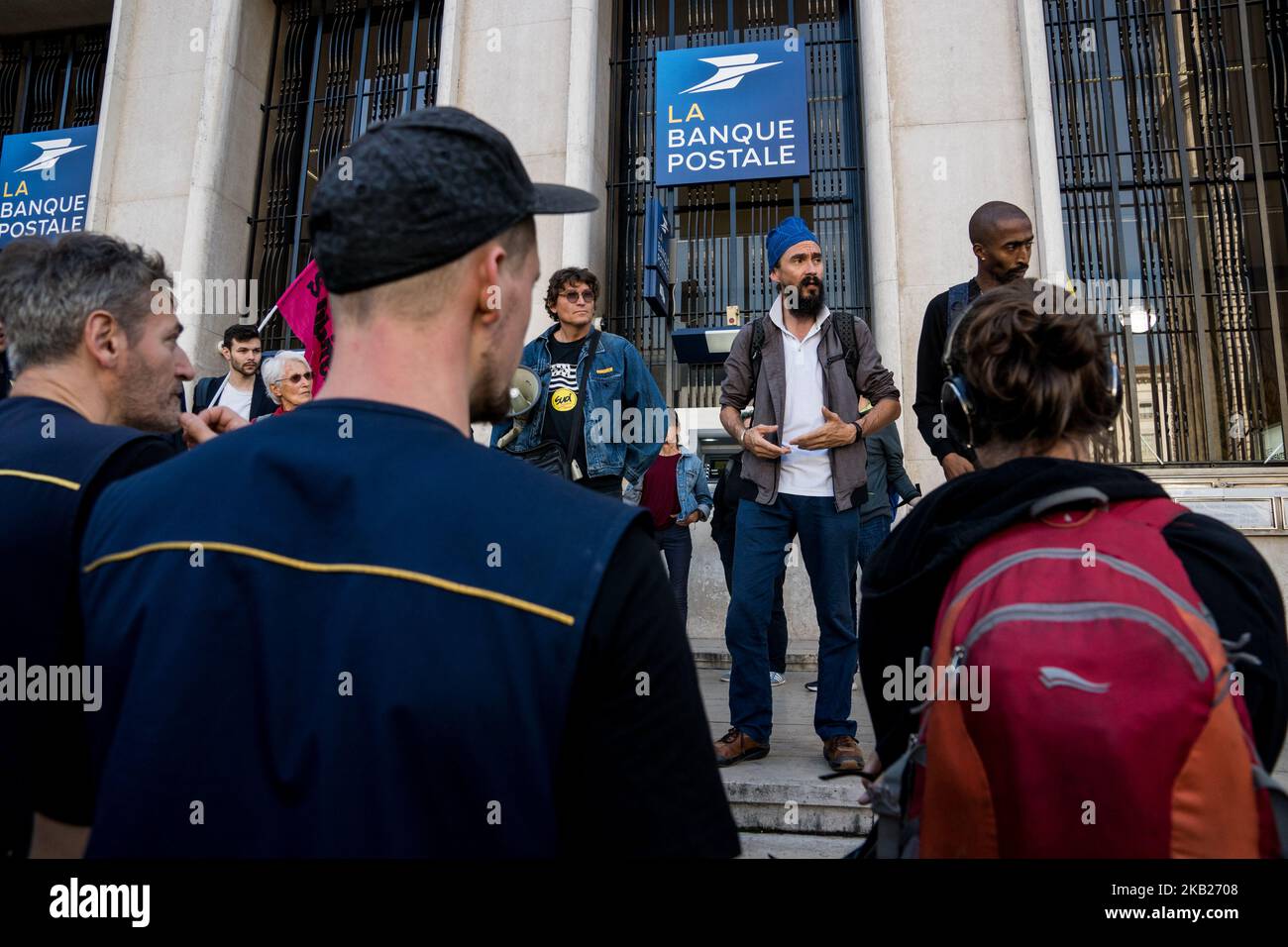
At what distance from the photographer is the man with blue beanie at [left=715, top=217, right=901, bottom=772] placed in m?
3.75

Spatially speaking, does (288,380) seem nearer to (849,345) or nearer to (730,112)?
(849,345)

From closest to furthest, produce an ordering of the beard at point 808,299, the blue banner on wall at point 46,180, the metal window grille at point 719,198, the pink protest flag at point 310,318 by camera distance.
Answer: the beard at point 808,299 → the pink protest flag at point 310,318 → the metal window grille at point 719,198 → the blue banner on wall at point 46,180

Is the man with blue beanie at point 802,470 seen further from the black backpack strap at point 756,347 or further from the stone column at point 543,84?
the stone column at point 543,84

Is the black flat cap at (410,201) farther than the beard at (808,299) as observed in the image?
No

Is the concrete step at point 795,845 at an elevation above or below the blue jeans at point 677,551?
below

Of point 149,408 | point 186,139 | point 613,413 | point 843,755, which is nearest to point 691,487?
point 613,413

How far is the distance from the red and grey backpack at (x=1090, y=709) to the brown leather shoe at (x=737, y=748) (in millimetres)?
2370

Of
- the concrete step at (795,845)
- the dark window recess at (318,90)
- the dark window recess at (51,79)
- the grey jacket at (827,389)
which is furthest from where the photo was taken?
the dark window recess at (51,79)

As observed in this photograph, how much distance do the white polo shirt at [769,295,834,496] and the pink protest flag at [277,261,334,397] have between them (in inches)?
113

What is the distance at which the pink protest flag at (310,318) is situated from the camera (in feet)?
17.6

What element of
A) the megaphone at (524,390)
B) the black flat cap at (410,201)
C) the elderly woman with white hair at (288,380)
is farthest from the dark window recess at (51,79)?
the black flat cap at (410,201)

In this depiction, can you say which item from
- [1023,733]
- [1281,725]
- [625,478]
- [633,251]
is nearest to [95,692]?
[1023,733]

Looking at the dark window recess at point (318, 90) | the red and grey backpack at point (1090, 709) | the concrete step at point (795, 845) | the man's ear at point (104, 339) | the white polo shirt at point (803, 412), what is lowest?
the concrete step at point (795, 845)
